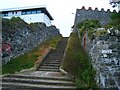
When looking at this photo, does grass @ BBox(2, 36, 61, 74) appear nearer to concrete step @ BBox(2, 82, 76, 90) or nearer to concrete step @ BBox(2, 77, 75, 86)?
concrete step @ BBox(2, 77, 75, 86)

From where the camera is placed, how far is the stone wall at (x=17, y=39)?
40.9 feet

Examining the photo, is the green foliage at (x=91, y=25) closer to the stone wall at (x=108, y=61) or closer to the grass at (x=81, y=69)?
the grass at (x=81, y=69)

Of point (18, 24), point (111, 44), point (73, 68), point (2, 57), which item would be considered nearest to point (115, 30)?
point (111, 44)

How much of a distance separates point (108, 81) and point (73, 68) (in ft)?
7.91

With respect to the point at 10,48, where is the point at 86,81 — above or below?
below

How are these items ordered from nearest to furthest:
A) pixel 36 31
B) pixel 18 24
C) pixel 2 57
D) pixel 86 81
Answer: pixel 86 81 → pixel 2 57 → pixel 18 24 → pixel 36 31

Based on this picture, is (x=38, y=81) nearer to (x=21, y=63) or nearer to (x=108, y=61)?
(x=108, y=61)

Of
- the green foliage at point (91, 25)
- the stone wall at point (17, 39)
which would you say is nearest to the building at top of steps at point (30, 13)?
the stone wall at point (17, 39)

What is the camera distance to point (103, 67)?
26.4ft

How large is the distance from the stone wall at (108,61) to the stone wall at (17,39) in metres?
5.28

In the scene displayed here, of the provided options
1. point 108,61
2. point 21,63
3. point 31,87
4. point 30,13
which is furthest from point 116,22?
point 30,13

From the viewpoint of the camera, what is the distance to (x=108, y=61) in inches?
317

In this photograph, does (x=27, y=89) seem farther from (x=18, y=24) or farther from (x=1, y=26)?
(x=18, y=24)

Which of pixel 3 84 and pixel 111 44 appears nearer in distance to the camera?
pixel 111 44
